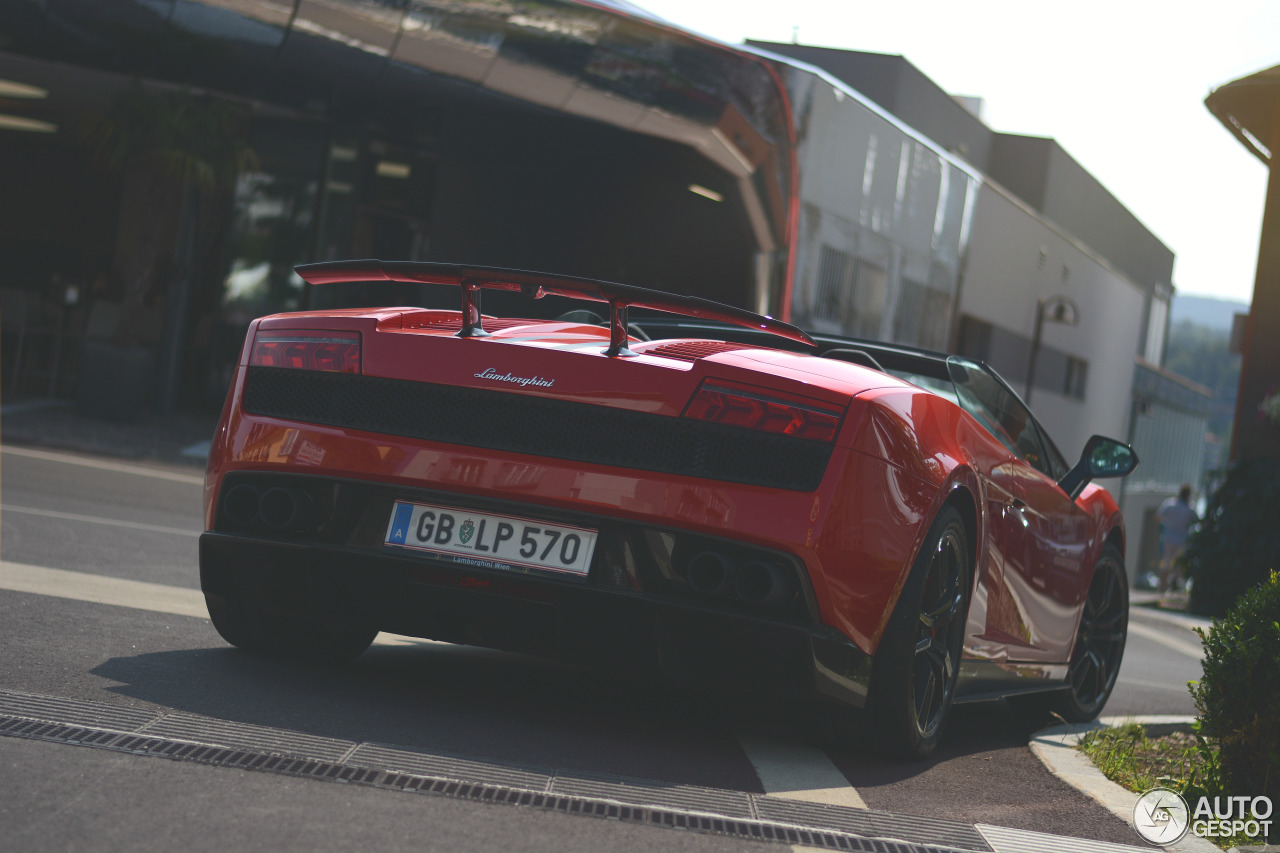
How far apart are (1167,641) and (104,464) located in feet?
30.9

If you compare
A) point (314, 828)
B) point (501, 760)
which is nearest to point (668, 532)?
point (501, 760)

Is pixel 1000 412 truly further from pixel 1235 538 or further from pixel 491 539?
pixel 1235 538

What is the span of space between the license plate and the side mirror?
93.1 inches

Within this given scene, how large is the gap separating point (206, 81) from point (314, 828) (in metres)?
14.7

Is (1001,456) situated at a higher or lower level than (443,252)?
lower

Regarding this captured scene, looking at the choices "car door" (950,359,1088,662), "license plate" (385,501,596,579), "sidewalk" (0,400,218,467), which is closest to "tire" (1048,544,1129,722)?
"car door" (950,359,1088,662)

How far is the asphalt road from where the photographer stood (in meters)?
2.52

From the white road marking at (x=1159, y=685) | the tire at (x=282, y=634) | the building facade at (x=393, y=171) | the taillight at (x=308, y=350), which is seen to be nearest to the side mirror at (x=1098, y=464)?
the tire at (x=282, y=634)

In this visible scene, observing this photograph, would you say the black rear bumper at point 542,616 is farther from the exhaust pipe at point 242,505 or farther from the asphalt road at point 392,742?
the asphalt road at point 392,742

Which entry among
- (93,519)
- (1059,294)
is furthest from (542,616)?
(1059,294)

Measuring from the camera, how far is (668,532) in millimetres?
3312

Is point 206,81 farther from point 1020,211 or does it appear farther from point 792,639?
point 1020,211

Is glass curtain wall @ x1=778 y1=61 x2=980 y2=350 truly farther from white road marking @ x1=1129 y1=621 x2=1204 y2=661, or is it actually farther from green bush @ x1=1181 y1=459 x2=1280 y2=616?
white road marking @ x1=1129 y1=621 x2=1204 y2=661

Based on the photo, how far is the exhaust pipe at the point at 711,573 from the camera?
3291 millimetres
